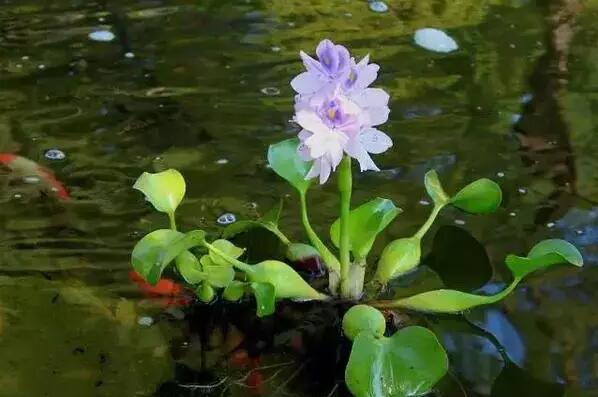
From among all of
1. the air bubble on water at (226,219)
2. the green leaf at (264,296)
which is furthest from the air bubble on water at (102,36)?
the green leaf at (264,296)

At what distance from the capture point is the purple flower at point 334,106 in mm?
605

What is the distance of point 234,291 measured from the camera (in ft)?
2.48

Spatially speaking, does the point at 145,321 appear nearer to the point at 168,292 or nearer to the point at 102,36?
the point at 168,292

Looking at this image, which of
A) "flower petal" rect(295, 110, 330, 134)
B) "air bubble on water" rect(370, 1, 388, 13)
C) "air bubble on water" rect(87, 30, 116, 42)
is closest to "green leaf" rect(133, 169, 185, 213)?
"flower petal" rect(295, 110, 330, 134)

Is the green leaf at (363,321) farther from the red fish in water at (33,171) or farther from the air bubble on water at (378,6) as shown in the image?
the air bubble on water at (378,6)

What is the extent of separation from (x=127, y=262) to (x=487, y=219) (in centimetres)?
39

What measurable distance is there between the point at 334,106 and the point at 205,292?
0.24 meters

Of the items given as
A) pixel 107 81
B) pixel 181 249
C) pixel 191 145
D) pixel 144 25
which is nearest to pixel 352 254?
pixel 181 249

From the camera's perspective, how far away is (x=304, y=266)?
82 cm

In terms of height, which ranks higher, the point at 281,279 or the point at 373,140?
the point at 373,140

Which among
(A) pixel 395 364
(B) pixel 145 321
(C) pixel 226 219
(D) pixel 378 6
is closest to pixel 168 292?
(B) pixel 145 321

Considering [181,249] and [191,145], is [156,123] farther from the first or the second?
[181,249]

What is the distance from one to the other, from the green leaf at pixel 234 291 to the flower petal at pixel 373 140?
7.0 inches

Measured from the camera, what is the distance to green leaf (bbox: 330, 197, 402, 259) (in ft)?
2.45
